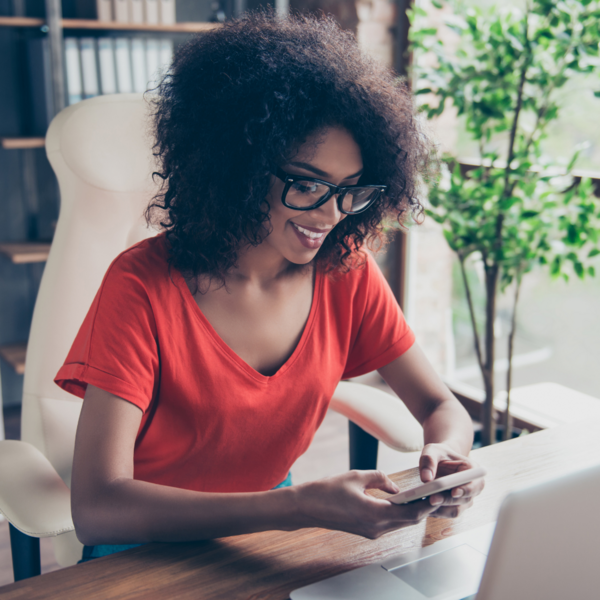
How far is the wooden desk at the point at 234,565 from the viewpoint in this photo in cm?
71

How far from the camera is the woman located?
32.8 inches

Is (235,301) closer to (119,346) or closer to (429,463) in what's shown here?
(119,346)

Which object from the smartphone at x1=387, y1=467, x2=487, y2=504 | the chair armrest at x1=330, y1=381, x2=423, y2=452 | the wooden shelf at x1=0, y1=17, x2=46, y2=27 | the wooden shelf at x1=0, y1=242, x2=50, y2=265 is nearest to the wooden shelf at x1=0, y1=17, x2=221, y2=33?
the wooden shelf at x1=0, y1=17, x2=46, y2=27

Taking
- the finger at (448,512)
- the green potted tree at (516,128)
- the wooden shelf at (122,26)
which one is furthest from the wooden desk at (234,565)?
the wooden shelf at (122,26)

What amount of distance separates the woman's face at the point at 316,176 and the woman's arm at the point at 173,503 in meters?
0.34

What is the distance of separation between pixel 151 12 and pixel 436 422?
2.12 metres

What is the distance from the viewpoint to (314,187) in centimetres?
95

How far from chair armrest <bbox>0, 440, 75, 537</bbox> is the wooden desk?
13cm

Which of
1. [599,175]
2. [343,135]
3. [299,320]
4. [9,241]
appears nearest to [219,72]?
[343,135]

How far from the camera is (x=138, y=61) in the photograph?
249 centimetres

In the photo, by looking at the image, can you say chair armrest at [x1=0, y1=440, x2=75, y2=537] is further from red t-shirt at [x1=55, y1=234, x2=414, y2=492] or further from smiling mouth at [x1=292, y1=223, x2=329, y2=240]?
smiling mouth at [x1=292, y1=223, x2=329, y2=240]

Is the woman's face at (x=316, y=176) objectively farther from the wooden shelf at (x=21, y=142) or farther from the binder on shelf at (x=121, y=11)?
the binder on shelf at (x=121, y=11)

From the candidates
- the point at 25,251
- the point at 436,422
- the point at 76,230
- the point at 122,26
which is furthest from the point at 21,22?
the point at 436,422

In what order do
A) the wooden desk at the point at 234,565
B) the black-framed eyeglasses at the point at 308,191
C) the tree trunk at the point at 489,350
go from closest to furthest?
the wooden desk at the point at 234,565 < the black-framed eyeglasses at the point at 308,191 < the tree trunk at the point at 489,350
